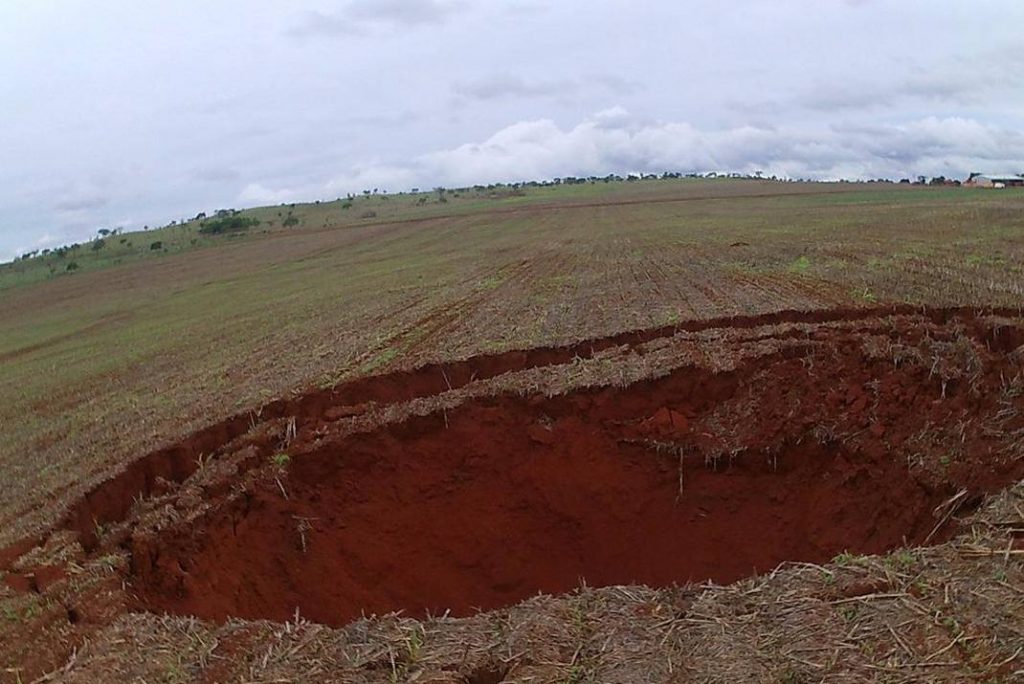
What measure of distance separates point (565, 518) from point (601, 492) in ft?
1.58

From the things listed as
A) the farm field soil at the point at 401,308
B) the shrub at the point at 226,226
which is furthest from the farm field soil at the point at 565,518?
the shrub at the point at 226,226

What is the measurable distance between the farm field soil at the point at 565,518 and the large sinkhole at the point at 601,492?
24 millimetres

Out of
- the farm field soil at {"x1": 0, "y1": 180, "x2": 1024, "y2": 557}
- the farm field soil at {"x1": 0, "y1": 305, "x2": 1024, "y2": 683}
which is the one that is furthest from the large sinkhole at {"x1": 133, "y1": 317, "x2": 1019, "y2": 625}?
the farm field soil at {"x1": 0, "y1": 180, "x2": 1024, "y2": 557}

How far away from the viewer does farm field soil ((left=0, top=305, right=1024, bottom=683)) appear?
13.5ft

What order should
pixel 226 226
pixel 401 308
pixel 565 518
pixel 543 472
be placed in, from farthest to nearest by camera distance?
pixel 226 226 < pixel 401 308 < pixel 543 472 < pixel 565 518

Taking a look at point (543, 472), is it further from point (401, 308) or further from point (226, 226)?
point (226, 226)

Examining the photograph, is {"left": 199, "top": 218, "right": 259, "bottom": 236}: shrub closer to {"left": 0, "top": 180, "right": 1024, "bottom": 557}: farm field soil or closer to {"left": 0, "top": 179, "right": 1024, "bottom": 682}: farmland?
{"left": 0, "top": 180, "right": 1024, "bottom": 557}: farm field soil

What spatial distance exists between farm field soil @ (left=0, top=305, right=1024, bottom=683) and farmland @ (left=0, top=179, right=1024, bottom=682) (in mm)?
25

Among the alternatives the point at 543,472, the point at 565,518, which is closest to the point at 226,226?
the point at 543,472

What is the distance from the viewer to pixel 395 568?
746 cm

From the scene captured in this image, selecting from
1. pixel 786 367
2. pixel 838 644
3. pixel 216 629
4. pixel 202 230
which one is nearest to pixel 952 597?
pixel 838 644

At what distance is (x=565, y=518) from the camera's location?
812 cm

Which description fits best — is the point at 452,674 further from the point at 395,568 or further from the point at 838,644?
the point at 395,568

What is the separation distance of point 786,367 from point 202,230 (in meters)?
64.0
